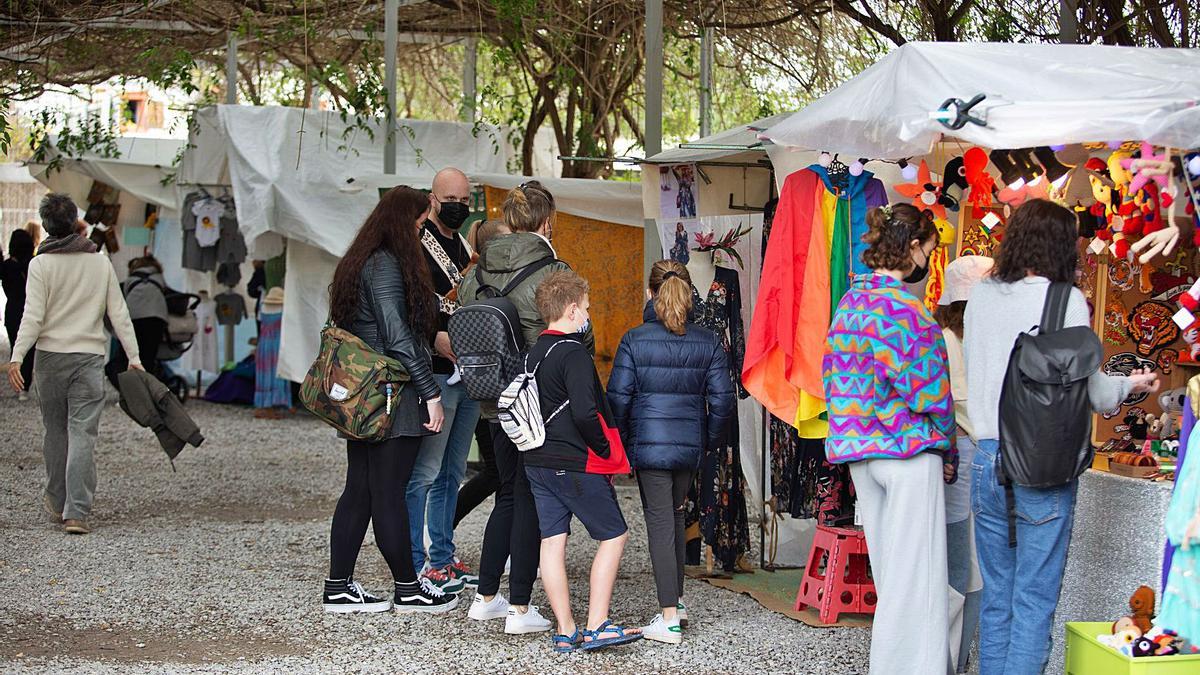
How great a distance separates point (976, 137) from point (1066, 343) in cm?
60

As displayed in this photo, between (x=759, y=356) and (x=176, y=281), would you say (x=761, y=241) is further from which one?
(x=176, y=281)

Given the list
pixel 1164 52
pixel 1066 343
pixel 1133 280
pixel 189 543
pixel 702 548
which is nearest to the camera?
pixel 1066 343

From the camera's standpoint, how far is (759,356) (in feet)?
16.5

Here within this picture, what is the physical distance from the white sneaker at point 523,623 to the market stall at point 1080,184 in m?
1.17

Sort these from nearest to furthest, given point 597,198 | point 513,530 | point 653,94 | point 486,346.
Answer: point 486,346 < point 513,530 < point 653,94 < point 597,198

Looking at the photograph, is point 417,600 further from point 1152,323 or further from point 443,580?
point 1152,323

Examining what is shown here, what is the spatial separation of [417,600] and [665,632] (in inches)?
40.8

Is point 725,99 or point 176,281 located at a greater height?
point 725,99

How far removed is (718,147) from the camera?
5586 mm

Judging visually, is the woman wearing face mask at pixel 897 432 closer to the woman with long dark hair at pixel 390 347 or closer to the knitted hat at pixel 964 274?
the knitted hat at pixel 964 274

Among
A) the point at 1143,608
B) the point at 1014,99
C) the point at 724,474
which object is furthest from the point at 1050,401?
the point at 724,474

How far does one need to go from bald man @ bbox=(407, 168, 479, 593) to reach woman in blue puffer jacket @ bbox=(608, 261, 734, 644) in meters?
0.90

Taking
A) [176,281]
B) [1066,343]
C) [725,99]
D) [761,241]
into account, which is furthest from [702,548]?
A: [176,281]

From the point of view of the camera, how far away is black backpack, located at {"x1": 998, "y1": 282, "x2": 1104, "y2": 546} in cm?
371
